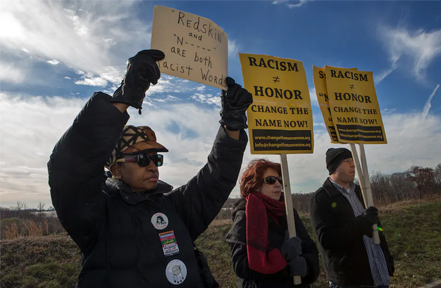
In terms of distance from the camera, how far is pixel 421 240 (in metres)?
9.45

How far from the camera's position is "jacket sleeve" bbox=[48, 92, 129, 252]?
4.44 ft

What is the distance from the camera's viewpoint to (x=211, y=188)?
6.32ft

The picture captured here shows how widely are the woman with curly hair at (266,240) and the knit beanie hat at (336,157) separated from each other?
2.95ft

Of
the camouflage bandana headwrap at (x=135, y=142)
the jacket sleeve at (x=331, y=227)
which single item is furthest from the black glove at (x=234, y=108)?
the jacket sleeve at (x=331, y=227)

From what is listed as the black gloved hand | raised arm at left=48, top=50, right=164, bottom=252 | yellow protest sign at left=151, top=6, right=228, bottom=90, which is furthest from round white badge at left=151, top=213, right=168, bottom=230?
the black gloved hand

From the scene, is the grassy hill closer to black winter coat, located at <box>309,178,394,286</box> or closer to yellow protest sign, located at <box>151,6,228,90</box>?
black winter coat, located at <box>309,178,394,286</box>

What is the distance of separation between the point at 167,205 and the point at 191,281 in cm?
45

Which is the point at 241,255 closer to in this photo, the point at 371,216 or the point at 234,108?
the point at 234,108

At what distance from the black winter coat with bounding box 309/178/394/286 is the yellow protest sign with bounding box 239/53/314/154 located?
2.19 feet

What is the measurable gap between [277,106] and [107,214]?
2040 millimetres

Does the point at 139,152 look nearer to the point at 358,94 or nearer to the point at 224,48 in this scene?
the point at 224,48

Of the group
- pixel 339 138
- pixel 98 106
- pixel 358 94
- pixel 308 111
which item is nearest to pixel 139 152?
pixel 98 106

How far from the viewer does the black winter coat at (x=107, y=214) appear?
1.37 m

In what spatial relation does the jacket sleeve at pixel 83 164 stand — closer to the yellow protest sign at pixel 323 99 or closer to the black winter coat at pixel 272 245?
the black winter coat at pixel 272 245
